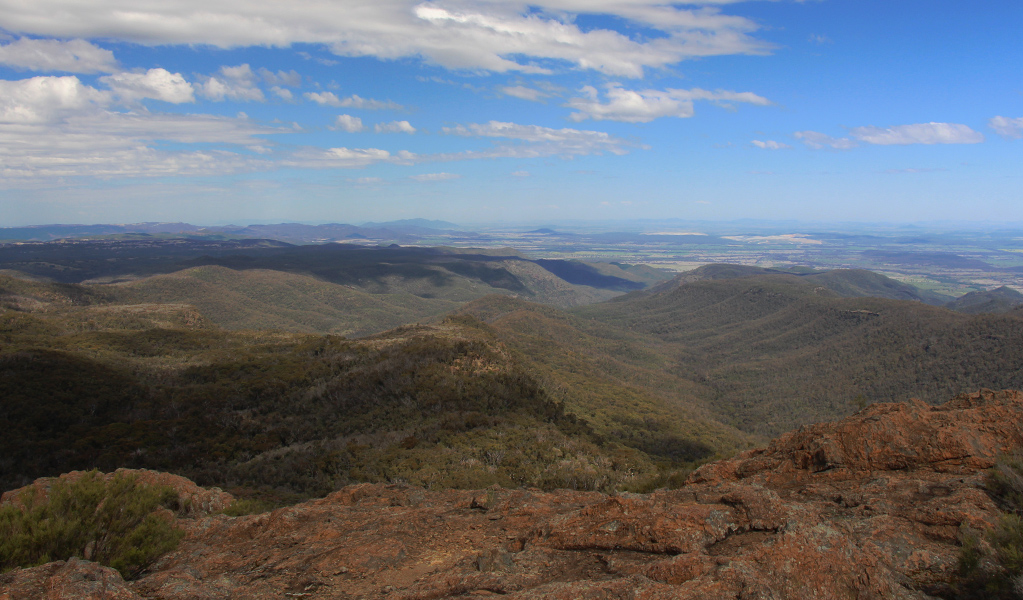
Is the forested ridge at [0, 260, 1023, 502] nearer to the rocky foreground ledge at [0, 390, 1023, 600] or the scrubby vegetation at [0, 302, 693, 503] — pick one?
the scrubby vegetation at [0, 302, 693, 503]

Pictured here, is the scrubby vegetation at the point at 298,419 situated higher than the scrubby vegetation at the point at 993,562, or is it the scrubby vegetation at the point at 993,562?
the scrubby vegetation at the point at 993,562

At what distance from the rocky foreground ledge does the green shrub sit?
0.87 m

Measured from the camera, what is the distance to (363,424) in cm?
3966

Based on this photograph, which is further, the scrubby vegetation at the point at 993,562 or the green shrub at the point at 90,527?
the green shrub at the point at 90,527

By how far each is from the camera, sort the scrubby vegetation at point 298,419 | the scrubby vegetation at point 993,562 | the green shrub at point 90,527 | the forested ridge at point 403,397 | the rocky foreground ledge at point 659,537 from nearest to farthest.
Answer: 1. the scrubby vegetation at point 993,562
2. the rocky foreground ledge at point 659,537
3. the green shrub at point 90,527
4. the scrubby vegetation at point 298,419
5. the forested ridge at point 403,397

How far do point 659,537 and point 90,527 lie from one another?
1456 cm

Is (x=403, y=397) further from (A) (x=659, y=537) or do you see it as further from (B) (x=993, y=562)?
(B) (x=993, y=562)

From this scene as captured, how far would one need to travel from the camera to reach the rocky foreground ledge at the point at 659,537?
29.3 feet

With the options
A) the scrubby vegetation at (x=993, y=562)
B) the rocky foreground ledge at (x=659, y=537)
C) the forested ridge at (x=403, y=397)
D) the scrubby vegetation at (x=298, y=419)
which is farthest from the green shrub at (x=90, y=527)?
the scrubby vegetation at (x=993, y=562)

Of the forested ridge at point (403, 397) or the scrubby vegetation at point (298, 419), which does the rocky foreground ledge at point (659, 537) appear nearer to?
the forested ridge at point (403, 397)

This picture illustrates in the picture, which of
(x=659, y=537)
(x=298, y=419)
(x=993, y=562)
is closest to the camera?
(x=993, y=562)

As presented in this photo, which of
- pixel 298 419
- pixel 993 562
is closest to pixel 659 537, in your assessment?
pixel 993 562

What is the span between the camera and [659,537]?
1048 centimetres

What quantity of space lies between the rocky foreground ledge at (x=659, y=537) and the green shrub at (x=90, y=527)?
873 millimetres
